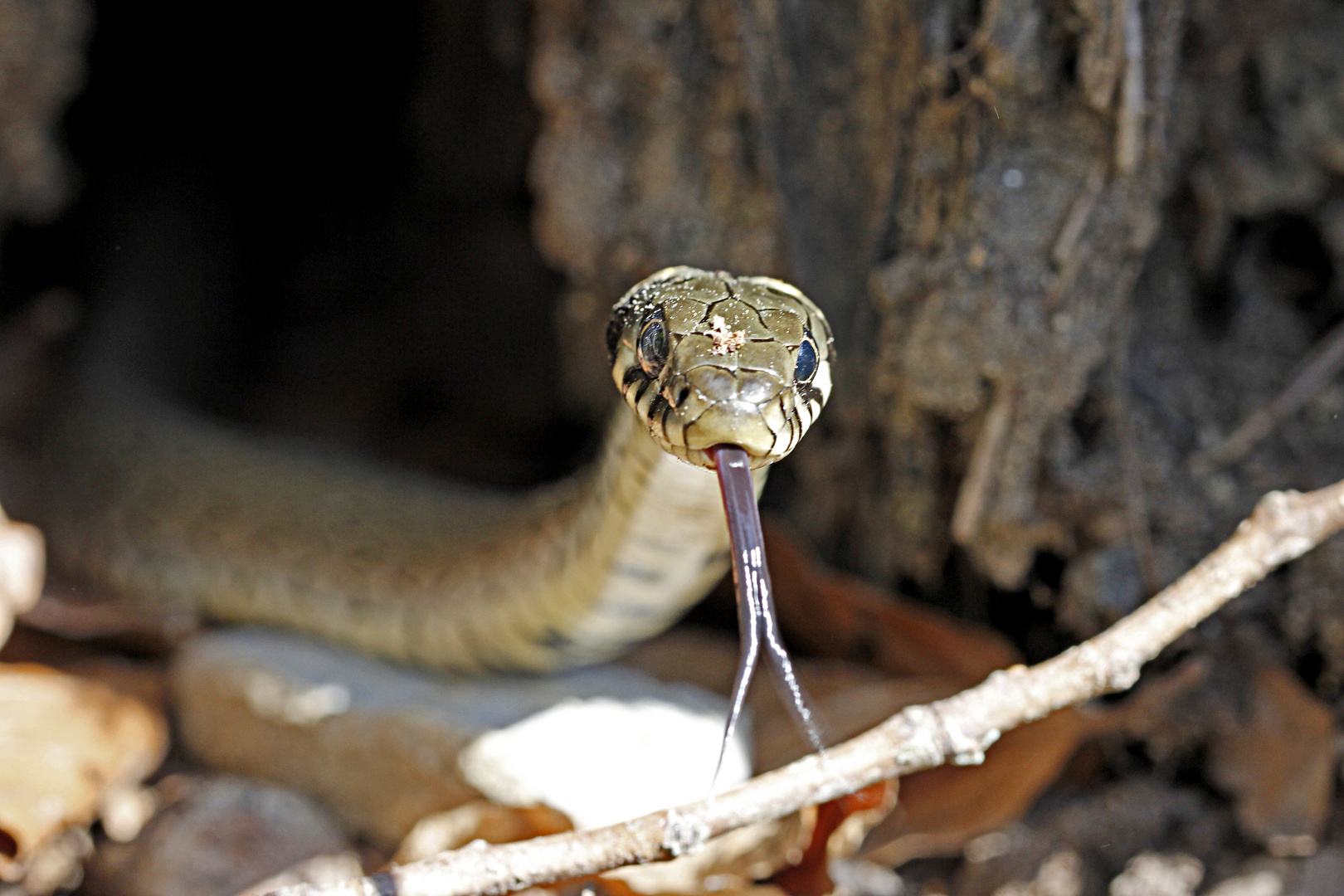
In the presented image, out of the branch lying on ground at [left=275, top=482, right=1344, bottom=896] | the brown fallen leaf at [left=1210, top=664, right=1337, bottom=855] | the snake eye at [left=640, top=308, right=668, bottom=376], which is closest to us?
the branch lying on ground at [left=275, top=482, right=1344, bottom=896]

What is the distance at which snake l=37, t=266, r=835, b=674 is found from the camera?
1372 mm

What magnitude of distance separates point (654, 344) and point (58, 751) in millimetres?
1239

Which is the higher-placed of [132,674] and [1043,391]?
[1043,391]

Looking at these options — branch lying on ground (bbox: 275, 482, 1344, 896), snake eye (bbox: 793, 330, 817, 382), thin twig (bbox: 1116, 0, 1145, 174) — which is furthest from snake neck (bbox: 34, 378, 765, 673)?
thin twig (bbox: 1116, 0, 1145, 174)

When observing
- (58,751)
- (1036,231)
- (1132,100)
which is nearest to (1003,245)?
(1036,231)

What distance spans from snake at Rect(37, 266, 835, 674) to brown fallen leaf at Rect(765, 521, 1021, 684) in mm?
384

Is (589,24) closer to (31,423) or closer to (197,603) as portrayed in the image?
(197,603)

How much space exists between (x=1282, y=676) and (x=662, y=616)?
1.07m

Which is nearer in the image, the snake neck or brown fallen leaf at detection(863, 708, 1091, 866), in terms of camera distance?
the snake neck

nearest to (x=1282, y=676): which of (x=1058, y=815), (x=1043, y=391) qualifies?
(x=1058, y=815)

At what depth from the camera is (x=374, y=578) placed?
218 cm

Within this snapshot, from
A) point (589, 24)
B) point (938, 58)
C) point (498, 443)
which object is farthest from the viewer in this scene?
point (498, 443)

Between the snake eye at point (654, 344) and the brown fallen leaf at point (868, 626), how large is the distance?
749mm

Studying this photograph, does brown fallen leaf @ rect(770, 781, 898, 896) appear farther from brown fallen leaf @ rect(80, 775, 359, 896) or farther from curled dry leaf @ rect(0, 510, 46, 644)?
curled dry leaf @ rect(0, 510, 46, 644)
